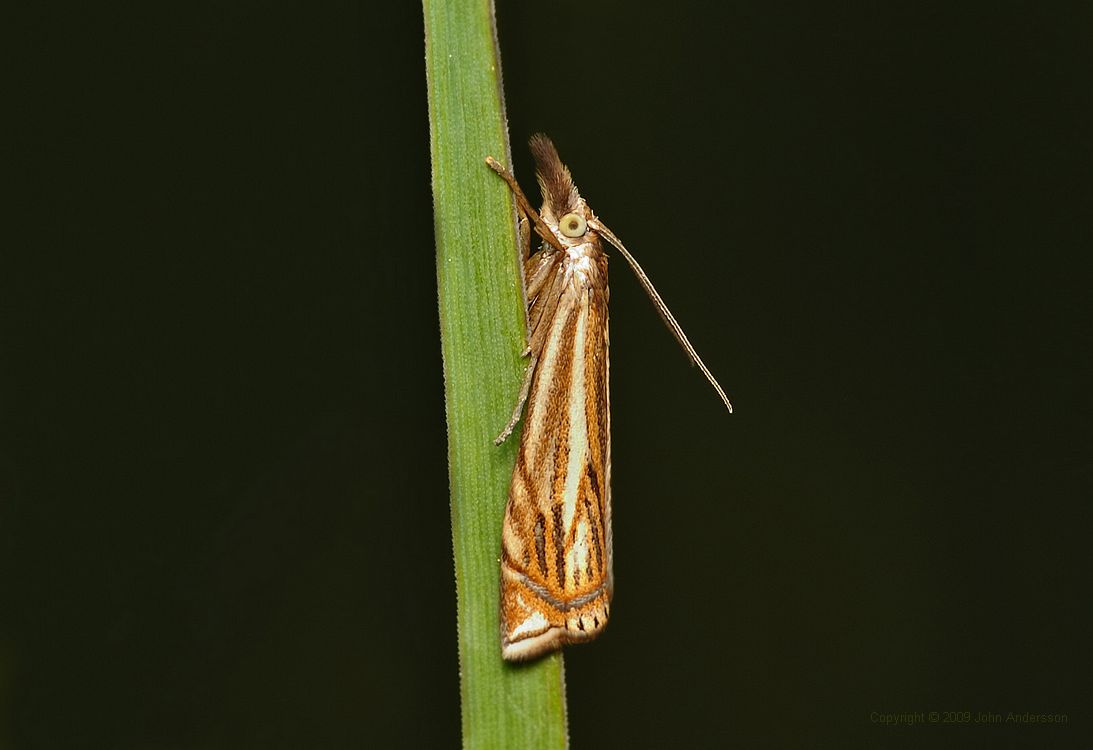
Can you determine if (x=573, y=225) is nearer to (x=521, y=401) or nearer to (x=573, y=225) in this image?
(x=573, y=225)

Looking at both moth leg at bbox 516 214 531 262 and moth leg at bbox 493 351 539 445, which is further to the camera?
moth leg at bbox 516 214 531 262

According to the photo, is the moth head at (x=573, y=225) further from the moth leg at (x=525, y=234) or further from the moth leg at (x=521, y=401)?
the moth leg at (x=521, y=401)

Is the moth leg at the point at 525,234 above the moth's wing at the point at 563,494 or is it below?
above

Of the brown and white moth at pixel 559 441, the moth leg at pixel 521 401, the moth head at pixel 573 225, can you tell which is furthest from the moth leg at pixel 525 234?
the moth leg at pixel 521 401

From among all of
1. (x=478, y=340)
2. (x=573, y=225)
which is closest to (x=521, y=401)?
(x=478, y=340)

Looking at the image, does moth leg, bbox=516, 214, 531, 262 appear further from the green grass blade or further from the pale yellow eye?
the green grass blade

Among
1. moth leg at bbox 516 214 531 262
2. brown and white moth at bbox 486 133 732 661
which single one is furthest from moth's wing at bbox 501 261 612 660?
moth leg at bbox 516 214 531 262

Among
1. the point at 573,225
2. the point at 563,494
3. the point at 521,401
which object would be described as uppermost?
the point at 573,225
